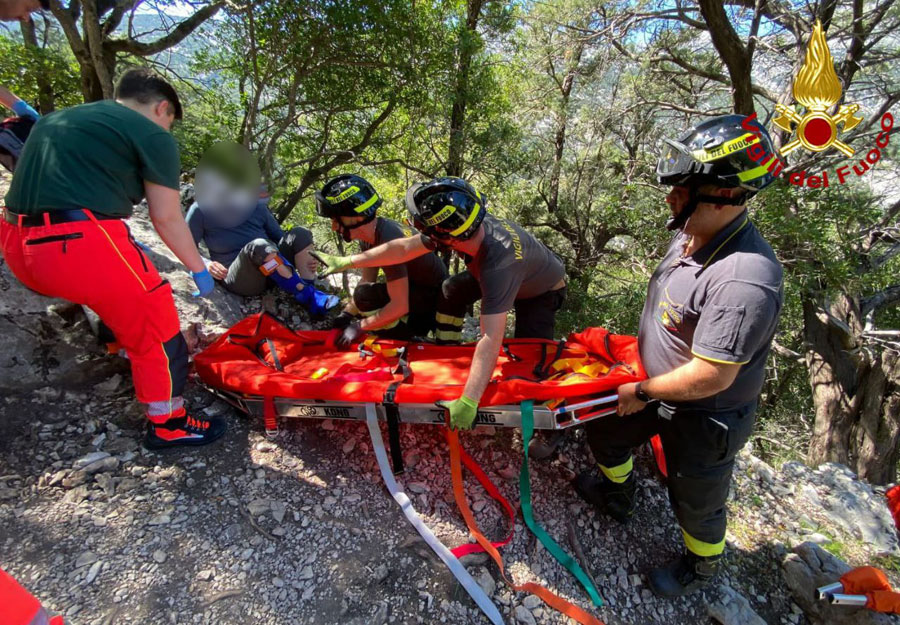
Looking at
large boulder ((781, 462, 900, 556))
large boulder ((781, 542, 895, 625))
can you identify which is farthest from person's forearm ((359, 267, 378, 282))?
large boulder ((781, 462, 900, 556))

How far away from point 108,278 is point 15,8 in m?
1.99

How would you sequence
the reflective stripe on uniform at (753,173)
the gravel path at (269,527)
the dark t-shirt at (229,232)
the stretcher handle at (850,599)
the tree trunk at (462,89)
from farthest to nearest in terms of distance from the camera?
the tree trunk at (462,89) → the dark t-shirt at (229,232) → the stretcher handle at (850,599) → the gravel path at (269,527) → the reflective stripe on uniform at (753,173)

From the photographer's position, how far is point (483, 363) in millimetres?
2471

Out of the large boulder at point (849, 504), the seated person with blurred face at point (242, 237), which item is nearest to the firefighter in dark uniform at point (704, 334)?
the large boulder at point (849, 504)

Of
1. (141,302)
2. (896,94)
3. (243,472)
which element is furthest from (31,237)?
(896,94)

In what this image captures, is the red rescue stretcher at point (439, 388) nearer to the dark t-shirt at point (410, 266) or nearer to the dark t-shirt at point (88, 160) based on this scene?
the dark t-shirt at point (410, 266)

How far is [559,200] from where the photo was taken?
10484mm

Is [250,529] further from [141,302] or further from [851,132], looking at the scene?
[851,132]

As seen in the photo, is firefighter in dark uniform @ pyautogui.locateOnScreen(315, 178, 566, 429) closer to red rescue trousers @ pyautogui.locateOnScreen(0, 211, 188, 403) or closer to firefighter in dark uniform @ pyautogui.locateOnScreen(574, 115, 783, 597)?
firefighter in dark uniform @ pyautogui.locateOnScreen(574, 115, 783, 597)

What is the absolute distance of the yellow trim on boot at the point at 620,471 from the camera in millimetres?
2664

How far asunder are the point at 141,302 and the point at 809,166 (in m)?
7.07

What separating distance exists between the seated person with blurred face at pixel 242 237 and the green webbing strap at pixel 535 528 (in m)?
2.69

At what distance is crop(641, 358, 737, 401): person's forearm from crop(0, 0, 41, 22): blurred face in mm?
4288

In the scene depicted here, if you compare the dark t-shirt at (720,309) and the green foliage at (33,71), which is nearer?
the dark t-shirt at (720,309)
